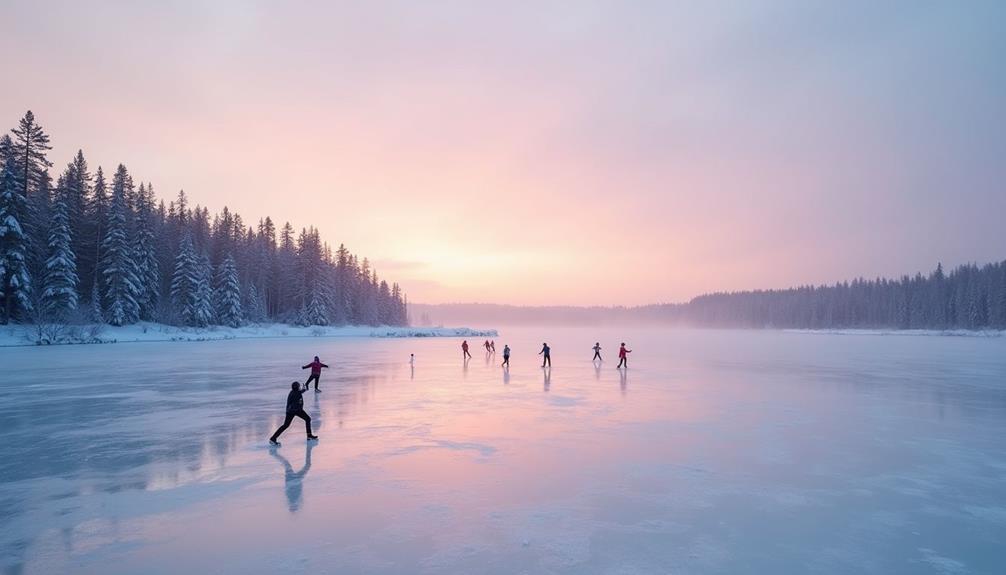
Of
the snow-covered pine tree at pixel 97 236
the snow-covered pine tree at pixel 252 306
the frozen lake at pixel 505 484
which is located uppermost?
the snow-covered pine tree at pixel 97 236

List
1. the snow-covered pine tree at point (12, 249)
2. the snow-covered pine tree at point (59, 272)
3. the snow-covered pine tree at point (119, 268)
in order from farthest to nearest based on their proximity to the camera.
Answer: the snow-covered pine tree at point (119, 268), the snow-covered pine tree at point (59, 272), the snow-covered pine tree at point (12, 249)

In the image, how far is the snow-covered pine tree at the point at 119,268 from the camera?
155ft

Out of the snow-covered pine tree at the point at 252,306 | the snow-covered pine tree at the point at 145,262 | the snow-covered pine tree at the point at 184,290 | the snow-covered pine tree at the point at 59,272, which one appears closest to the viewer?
the snow-covered pine tree at the point at 59,272

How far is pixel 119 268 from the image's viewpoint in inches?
1871

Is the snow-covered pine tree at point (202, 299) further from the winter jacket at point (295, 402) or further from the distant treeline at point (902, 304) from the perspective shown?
the distant treeline at point (902, 304)

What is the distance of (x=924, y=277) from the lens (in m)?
128

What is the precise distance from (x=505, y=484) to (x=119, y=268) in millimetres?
54327

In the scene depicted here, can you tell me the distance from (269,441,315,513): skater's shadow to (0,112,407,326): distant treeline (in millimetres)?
44553

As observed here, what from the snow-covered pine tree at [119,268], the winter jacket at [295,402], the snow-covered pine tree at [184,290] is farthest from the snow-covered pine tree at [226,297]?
the winter jacket at [295,402]

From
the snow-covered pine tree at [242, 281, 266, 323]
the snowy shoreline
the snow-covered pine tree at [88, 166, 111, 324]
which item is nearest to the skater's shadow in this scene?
the snowy shoreline

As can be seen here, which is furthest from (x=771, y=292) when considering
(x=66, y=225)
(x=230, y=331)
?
(x=66, y=225)

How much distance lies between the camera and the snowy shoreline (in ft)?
130

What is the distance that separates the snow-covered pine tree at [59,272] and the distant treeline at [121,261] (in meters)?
0.08

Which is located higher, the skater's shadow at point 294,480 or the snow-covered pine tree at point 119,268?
the snow-covered pine tree at point 119,268
